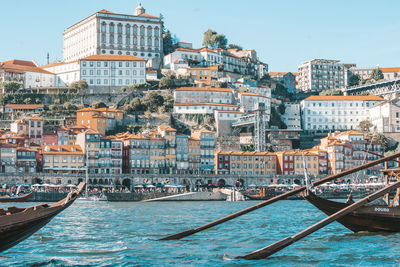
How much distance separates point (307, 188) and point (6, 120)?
3631 inches

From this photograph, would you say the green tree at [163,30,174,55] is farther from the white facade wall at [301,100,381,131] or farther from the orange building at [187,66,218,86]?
the white facade wall at [301,100,381,131]

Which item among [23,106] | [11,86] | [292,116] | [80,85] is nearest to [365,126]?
[292,116]

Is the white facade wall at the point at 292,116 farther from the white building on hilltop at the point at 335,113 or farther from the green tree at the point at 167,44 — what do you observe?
the green tree at the point at 167,44

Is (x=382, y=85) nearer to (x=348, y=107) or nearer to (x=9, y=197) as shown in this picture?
(x=348, y=107)

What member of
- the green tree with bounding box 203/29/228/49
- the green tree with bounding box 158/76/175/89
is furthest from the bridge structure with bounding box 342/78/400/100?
the green tree with bounding box 158/76/175/89

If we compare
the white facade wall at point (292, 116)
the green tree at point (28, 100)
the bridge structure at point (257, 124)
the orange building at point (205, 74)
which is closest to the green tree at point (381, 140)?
the white facade wall at point (292, 116)

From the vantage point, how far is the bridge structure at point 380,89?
13048 centimetres

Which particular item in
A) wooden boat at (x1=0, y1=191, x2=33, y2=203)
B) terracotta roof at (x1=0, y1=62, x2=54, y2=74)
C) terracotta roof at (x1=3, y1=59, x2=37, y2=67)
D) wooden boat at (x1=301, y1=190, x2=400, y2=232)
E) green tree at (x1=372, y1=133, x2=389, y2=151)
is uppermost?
terracotta roof at (x1=3, y1=59, x2=37, y2=67)

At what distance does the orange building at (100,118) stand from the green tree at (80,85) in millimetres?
10922

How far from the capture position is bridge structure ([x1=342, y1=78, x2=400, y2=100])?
5137 inches

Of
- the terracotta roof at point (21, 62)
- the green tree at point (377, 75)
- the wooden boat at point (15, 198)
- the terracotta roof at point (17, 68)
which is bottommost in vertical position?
the wooden boat at point (15, 198)

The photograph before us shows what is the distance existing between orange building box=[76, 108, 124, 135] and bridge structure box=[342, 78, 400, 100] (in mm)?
58326

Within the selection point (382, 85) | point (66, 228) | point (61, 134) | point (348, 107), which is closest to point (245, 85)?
point (348, 107)

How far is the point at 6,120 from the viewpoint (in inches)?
4195
